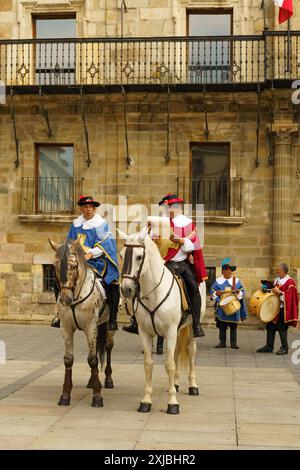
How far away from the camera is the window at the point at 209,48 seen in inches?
727

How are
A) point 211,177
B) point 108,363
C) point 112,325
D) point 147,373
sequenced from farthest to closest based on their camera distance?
point 211,177 < point 108,363 < point 112,325 < point 147,373

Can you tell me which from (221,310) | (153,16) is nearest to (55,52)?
(153,16)

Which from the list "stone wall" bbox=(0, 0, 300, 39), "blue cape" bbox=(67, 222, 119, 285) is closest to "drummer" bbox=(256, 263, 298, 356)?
"blue cape" bbox=(67, 222, 119, 285)

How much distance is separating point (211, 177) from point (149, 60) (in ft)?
11.3

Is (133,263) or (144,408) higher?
(133,263)

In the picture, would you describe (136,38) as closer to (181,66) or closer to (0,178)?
(181,66)

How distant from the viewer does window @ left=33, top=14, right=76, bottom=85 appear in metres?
18.9

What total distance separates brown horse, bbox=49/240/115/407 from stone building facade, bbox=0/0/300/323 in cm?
988

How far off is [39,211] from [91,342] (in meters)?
10.9

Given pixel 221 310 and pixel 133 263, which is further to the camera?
pixel 221 310

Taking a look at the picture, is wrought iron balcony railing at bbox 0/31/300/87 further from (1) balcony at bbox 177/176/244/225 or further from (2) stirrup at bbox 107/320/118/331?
(2) stirrup at bbox 107/320/118/331

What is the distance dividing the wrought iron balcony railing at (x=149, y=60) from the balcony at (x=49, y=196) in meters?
2.58

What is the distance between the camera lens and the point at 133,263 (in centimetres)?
754

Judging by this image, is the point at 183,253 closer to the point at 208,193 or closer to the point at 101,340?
the point at 101,340
